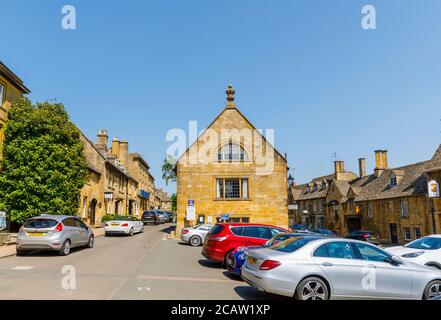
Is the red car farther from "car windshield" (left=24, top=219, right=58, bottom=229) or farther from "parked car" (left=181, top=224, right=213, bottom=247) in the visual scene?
"parked car" (left=181, top=224, right=213, bottom=247)

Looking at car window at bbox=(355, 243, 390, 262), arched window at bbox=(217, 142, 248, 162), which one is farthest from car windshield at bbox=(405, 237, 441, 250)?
arched window at bbox=(217, 142, 248, 162)

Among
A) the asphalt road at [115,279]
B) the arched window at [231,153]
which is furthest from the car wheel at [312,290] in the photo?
the arched window at [231,153]

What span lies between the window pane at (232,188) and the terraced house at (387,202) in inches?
596

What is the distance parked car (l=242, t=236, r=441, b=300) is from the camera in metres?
7.02

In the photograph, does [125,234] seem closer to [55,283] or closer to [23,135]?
Result: [23,135]

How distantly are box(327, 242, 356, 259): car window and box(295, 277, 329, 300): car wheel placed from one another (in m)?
0.66

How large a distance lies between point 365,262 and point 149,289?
488 cm

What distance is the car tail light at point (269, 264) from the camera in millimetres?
7061

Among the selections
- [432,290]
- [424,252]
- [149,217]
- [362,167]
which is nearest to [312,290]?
[432,290]

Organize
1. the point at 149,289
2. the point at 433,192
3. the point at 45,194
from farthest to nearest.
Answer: the point at 433,192, the point at 45,194, the point at 149,289

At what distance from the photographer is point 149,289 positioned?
8.34 meters

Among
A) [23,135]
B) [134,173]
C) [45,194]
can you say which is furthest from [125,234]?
[134,173]

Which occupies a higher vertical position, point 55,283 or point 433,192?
point 433,192

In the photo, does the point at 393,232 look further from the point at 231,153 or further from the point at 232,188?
the point at 231,153
